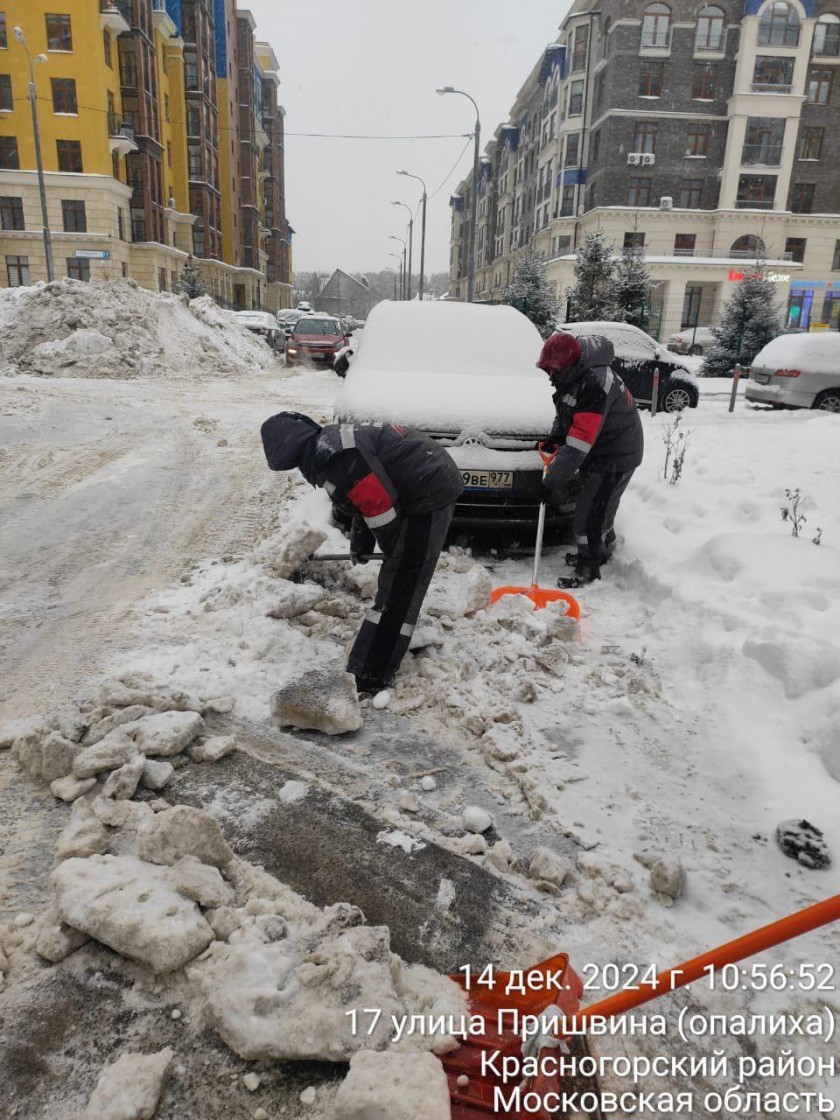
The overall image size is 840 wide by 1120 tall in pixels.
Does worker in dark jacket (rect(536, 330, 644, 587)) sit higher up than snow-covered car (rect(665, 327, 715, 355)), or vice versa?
snow-covered car (rect(665, 327, 715, 355))

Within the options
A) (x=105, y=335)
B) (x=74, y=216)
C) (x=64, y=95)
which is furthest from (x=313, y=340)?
(x=64, y=95)

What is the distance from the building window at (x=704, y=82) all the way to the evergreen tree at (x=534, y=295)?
23.8m

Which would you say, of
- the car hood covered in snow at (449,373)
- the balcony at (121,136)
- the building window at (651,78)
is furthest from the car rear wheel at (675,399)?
the building window at (651,78)

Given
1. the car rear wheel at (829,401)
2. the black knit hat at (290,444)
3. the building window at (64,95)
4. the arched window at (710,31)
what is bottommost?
the car rear wheel at (829,401)

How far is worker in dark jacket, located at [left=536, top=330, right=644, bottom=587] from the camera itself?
15.4 feet

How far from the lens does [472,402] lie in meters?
5.42

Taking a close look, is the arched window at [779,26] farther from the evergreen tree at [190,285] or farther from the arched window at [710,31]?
the evergreen tree at [190,285]

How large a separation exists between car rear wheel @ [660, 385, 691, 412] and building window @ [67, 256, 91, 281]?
32.4 metres

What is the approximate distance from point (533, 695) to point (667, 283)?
4324 cm

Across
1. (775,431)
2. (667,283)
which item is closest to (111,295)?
(775,431)

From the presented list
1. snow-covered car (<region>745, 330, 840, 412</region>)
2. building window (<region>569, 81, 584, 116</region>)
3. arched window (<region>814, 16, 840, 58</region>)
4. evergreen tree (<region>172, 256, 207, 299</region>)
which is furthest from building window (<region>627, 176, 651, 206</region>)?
snow-covered car (<region>745, 330, 840, 412</region>)

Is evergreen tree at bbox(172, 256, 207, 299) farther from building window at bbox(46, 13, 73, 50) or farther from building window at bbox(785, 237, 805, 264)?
building window at bbox(785, 237, 805, 264)

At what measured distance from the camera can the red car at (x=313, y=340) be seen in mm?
21578

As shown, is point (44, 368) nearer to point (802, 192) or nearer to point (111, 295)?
point (111, 295)
